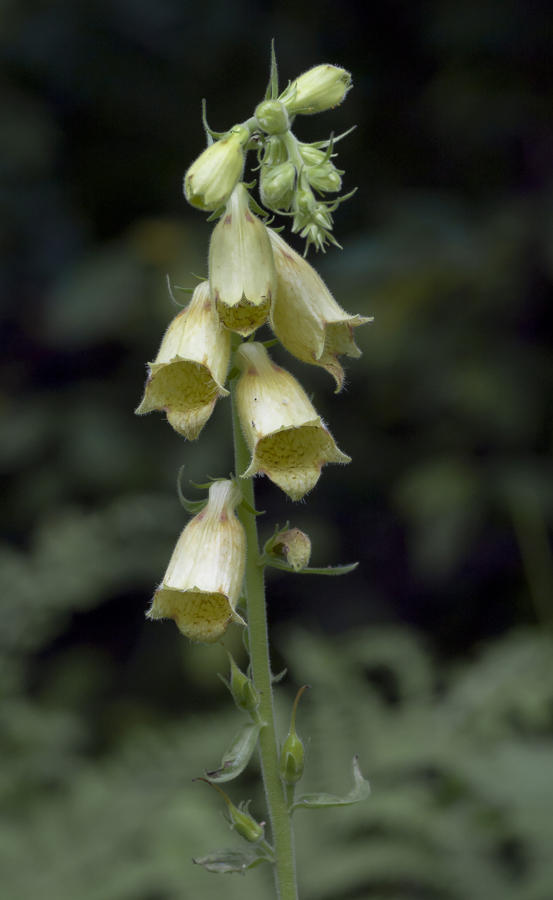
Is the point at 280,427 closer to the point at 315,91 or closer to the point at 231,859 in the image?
the point at 315,91

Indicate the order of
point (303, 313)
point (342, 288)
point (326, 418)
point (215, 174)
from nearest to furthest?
point (215, 174) < point (303, 313) < point (342, 288) < point (326, 418)

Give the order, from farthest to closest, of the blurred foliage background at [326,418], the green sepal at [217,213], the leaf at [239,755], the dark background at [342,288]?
the dark background at [342,288] → the blurred foliage background at [326,418] → the green sepal at [217,213] → the leaf at [239,755]

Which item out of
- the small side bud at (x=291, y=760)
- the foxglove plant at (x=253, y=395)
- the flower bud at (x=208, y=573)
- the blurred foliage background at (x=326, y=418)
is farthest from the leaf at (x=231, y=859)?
the blurred foliage background at (x=326, y=418)

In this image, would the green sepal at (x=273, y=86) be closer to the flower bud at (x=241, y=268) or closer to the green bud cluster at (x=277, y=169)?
the green bud cluster at (x=277, y=169)

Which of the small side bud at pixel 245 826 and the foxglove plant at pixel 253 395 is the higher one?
the foxglove plant at pixel 253 395

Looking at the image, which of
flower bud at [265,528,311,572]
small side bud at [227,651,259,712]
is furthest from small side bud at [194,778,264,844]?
flower bud at [265,528,311,572]

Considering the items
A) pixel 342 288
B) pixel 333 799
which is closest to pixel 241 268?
pixel 333 799

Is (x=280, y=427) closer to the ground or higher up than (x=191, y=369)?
closer to the ground

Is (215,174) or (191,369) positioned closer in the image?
(215,174)
